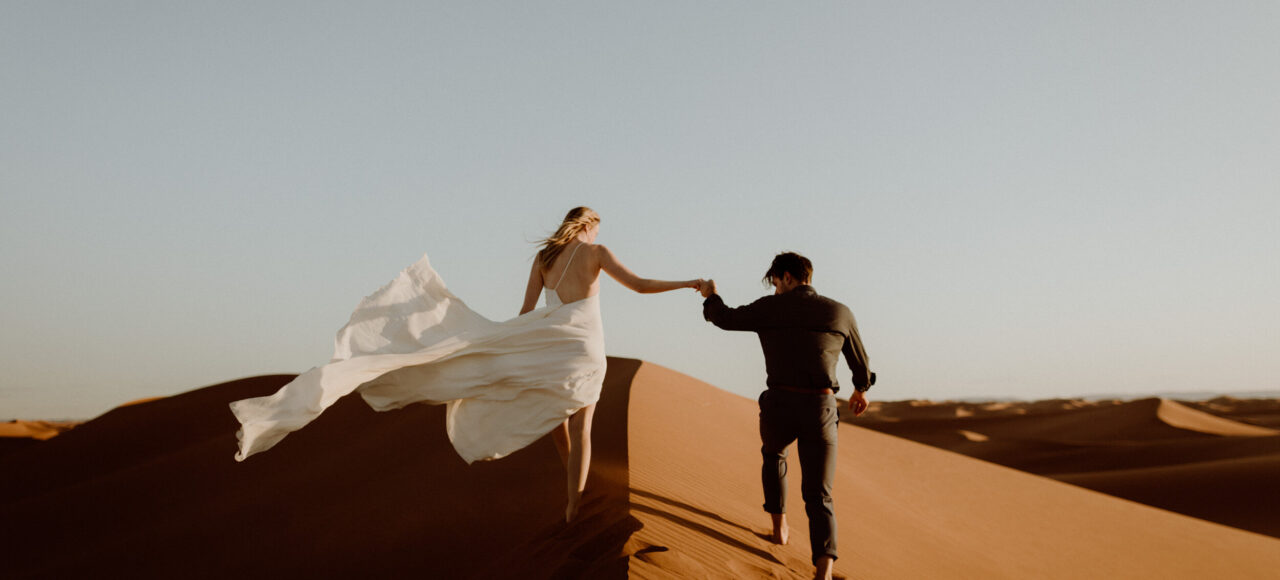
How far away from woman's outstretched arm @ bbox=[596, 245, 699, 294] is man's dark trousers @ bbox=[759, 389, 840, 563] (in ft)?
3.06

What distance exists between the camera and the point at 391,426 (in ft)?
33.7

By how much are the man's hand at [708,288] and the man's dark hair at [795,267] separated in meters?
0.43

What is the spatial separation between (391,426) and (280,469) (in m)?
1.42

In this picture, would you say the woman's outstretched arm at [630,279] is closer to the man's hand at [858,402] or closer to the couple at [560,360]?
the couple at [560,360]

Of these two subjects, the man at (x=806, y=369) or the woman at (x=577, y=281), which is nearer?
the man at (x=806, y=369)

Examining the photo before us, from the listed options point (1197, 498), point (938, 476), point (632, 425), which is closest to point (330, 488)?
point (632, 425)

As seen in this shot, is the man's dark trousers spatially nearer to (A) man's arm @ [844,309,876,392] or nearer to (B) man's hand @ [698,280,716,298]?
(A) man's arm @ [844,309,876,392]

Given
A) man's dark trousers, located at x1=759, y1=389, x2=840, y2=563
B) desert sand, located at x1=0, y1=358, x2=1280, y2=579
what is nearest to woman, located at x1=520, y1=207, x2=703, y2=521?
desert sand, located at x1=0, y1=358, x2=1280, y2=579

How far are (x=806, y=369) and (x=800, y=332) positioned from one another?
0.22m

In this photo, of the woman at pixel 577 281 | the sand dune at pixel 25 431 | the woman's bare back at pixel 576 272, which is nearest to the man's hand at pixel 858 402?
the woman at pixel 577 281

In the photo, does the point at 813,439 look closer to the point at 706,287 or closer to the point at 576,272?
the point at 706,287

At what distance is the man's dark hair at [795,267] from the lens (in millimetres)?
4875

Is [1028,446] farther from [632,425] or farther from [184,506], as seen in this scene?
[184,506]

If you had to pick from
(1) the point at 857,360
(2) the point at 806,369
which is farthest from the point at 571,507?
(1) the point at 857,360
